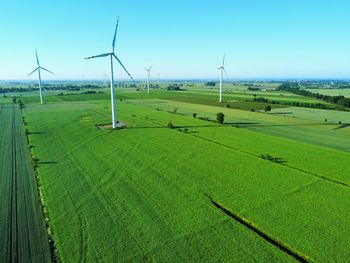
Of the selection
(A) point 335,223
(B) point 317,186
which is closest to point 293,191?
(B) point 317,186

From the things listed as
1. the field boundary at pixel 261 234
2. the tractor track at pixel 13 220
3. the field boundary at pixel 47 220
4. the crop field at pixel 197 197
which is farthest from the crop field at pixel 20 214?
the field boundary at pixel 261 234

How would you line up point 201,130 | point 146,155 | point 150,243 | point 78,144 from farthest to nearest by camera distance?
point 201,130 < point 78,144 < point 146,155 < point 150,243

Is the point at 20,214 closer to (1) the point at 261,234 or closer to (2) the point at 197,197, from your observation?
(2) the point at 197,197

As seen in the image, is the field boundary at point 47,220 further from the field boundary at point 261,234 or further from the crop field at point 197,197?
the field boundary at point 261,234

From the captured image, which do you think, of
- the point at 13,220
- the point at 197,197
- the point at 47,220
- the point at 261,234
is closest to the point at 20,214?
the point at 13,220

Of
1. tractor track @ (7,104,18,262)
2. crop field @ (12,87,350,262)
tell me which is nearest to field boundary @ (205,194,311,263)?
crop field @ (12,87,350,262)

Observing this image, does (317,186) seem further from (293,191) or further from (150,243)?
(150,243)
